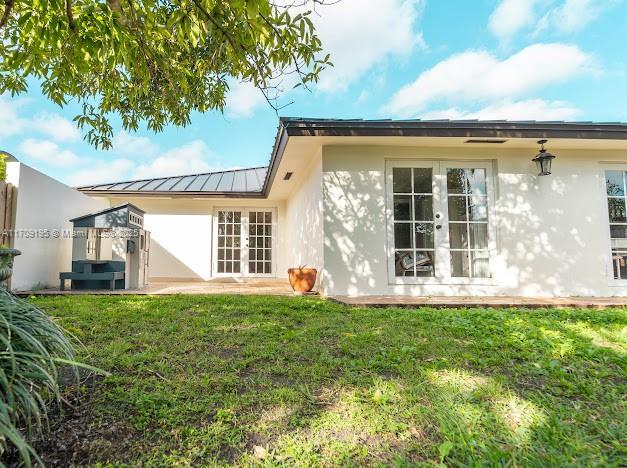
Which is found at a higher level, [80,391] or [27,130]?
[27,130]

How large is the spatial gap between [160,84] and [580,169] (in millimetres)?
6337

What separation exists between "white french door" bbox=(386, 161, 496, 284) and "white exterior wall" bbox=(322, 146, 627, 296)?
0.43 feet

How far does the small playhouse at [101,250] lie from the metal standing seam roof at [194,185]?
2835 mm

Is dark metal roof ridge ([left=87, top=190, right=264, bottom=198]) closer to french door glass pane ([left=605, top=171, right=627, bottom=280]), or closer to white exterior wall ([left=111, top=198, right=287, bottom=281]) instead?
white exterior wall ([left=111, top=198, right=287, bottom=281])

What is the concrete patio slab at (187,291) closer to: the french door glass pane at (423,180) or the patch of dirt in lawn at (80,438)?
the french door glass pane at (423,180)

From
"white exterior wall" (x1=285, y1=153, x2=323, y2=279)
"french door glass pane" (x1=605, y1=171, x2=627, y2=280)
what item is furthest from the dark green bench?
"french door glass pane" (x1=605, y1=171, x2=627, y2=280)

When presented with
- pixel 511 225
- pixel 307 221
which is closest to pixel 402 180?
pixel 511 225

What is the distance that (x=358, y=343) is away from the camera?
8.41ft

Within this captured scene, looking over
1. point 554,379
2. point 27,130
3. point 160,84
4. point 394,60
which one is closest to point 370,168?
point 160,84

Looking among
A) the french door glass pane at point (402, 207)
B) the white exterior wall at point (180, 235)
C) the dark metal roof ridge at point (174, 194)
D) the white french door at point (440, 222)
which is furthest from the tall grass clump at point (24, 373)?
the white exterior wall at point (180, 235)

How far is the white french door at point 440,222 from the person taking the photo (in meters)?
5.36

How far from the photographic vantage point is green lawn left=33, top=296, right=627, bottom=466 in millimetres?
1302

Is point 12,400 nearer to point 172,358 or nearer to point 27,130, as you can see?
point 172,358

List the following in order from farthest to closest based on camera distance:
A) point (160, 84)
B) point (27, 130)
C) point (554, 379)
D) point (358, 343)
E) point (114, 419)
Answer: point (27, 130) < point (160, 84) < point (358, 343) < point (554, 379) < point (114, 419)
